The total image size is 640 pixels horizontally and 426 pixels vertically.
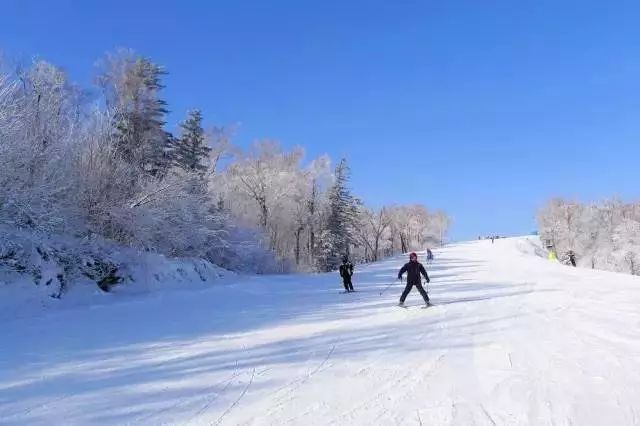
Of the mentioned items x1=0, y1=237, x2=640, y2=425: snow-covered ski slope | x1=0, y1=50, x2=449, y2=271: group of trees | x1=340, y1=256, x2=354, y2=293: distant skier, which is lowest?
x1=0, y1=237, x2=640, y2=425: snow-covered ski slope

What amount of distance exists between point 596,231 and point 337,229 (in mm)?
61486

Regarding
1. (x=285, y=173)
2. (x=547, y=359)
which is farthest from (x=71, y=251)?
(x=285, y=173)

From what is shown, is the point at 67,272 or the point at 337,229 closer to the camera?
the point at 67,272

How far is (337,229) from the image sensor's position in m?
48.3

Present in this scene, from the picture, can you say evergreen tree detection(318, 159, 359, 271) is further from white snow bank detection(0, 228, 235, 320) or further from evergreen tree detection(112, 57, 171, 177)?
white snow bank detection(0, 228, 235, 320)

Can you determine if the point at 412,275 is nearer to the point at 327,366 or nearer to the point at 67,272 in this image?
the point at 327,366

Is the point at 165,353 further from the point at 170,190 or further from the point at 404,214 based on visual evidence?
the point at 404,214

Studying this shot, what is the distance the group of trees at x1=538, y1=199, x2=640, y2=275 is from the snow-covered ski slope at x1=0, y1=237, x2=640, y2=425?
225 feet

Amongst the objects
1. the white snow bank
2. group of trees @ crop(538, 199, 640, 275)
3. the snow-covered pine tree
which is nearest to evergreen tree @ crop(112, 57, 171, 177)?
the snow-covered pine tree

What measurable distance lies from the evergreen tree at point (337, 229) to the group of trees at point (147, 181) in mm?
130

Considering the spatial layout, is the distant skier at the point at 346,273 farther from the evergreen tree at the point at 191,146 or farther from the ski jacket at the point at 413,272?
the evergreen tree at the point at 191,146

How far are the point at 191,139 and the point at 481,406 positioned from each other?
31.9 meters

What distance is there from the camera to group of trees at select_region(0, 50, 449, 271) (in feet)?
48.9

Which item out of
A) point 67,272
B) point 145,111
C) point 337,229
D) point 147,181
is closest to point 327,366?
point 67,272
